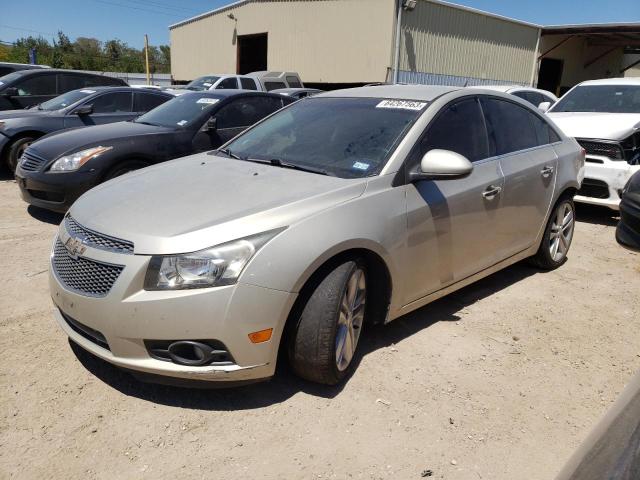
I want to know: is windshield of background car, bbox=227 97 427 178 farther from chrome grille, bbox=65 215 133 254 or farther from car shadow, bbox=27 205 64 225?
car shadow, bbox=27 205 64 225

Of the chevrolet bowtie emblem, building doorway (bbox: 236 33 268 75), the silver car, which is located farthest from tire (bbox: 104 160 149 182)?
building doorway (bbox: 236 33 268 75)

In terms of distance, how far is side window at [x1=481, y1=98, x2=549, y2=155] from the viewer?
4.05 metres

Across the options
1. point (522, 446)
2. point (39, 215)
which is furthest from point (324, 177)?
point (39, 215)

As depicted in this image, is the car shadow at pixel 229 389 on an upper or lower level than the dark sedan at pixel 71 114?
lower

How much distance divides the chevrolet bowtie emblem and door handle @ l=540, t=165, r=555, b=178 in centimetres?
347

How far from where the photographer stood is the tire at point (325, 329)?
2.73 m

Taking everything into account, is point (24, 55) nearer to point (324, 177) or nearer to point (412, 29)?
point (412, 29)

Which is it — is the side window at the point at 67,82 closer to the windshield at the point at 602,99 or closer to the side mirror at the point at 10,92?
the side mirror at the point at 10,92

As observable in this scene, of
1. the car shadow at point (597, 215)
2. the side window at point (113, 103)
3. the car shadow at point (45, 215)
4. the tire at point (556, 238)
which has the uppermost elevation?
the side window at point (113, 103)

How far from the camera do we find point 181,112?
6.81m

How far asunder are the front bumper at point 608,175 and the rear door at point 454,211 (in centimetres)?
349

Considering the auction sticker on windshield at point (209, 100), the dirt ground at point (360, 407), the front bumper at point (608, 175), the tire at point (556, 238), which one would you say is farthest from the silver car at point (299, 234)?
the front bumper at point (608, 175)

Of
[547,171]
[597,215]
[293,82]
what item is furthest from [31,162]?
[293,82]

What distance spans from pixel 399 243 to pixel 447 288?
744 millimetres
